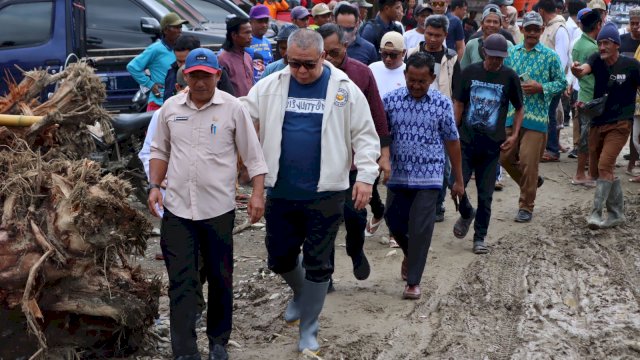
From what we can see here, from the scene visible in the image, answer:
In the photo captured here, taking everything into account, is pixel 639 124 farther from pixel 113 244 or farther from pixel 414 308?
pixel 113 244

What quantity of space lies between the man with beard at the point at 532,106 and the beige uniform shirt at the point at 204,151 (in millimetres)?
4684

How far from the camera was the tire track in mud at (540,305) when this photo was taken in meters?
6.32

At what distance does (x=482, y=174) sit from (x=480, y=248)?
27.0 inches

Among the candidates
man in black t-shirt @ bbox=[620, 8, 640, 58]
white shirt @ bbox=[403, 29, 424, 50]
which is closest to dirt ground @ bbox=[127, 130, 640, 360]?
white shirt @ bbox=[403, 29, 424, 50]

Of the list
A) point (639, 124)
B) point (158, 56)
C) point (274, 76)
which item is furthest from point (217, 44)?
point (274, 76)

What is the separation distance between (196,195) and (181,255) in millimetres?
366

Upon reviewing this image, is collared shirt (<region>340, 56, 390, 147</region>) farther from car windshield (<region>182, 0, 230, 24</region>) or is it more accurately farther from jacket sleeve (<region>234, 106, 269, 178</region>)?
car windshield (<region>182, 0, 230, 24</region>)

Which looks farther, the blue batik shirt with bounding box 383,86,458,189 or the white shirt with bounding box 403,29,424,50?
the white shirt with bounding box 403,29,424,50

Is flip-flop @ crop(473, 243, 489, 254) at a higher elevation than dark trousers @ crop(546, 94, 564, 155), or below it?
below

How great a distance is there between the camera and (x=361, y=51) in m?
10.0

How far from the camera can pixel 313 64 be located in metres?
5.92

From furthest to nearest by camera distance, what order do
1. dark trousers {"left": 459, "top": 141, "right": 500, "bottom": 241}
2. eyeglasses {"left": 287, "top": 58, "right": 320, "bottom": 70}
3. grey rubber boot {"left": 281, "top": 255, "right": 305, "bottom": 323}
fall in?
dark trousers {"left": 459, "top": 141, "right": 500, "bottom": 241} < grey rubber boot {"left": 281, "top": 255, "right": 305, "bottom": 323} < eyeglasses {"left": 287, "top": 58, "right": 320, "bottom": 70}

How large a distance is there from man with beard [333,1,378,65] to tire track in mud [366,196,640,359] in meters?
2.30

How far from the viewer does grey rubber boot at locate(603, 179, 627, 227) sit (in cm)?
980
